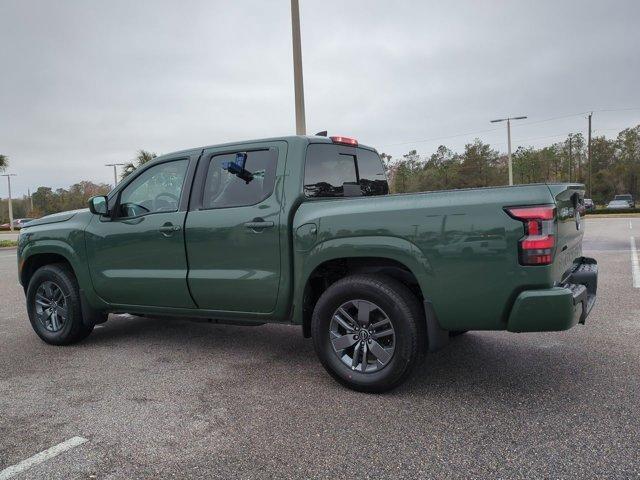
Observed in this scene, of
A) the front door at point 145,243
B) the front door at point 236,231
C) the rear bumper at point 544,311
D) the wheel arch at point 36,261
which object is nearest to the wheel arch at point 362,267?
the front door at point 236,231

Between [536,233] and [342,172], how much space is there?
6.16ft

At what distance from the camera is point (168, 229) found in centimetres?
440

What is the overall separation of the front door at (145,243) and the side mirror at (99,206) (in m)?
0.08

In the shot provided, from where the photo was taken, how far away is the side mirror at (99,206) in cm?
475

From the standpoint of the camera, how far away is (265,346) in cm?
491

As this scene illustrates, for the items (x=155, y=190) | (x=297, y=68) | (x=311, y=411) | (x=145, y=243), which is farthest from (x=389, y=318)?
(x=297, y=68)

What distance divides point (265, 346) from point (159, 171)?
1889 mm

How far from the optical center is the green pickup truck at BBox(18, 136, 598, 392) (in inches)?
123

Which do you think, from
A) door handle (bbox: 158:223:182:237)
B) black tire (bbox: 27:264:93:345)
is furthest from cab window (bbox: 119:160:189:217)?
black tire (bbox: 27:264:93:345)

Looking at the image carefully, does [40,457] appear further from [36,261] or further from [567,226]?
[567,226]

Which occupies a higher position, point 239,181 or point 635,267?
point 239,181

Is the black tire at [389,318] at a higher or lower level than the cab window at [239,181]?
lower

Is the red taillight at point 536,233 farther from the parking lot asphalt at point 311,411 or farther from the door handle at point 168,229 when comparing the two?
the door handle at point 168,229

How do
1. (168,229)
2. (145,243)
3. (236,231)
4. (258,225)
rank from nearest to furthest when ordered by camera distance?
(258,225) < (236,231) < (168,229) < (145,243)
